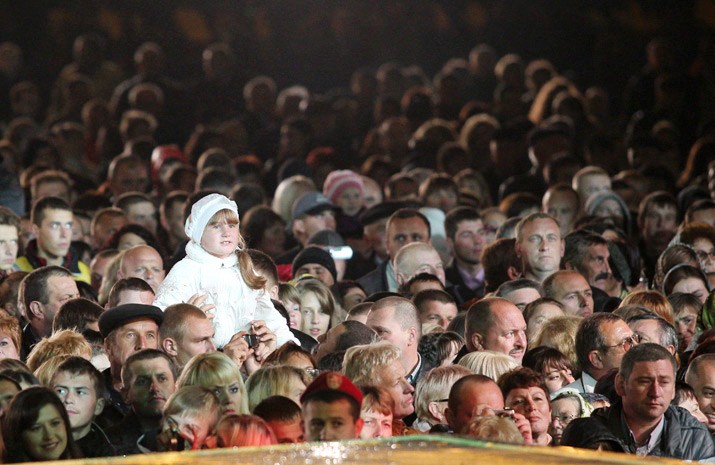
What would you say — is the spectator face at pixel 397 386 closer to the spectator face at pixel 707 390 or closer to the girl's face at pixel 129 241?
the spectator face at pixel 707 390

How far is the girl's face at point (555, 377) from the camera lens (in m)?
9.93

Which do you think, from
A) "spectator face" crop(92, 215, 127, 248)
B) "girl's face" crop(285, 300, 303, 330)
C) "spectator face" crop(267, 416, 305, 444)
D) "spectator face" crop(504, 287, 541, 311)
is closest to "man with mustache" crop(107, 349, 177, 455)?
"spectator face" crop(267, 416, 305, 444)

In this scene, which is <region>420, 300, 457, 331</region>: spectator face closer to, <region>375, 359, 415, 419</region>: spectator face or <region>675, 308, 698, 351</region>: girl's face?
<region>675, 308, 698, 351</region>: girl's face

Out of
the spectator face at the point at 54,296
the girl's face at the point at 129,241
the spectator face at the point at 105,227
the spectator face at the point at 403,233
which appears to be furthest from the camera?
the spectator face at the point at 105,227

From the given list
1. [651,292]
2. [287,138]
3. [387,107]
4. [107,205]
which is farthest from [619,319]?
[387,107]

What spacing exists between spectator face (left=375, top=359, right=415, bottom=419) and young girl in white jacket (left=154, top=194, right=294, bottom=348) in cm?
134

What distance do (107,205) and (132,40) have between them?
937cm

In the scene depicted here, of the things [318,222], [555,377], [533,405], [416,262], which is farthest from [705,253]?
[533,405]

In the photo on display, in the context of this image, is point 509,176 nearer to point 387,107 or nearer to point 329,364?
point 387,107

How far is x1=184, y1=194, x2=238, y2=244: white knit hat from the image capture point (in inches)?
403

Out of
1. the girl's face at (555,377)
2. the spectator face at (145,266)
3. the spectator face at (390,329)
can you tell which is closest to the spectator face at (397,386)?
the spectator face at (390,329)

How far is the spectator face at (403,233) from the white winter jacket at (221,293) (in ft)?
11.2

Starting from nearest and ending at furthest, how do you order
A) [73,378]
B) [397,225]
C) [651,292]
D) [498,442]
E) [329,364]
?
1. [498,442]
2. [73,378]
3. [329,364]
4. [651,292]
5. [397,225]

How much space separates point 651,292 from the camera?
37.5 ft
